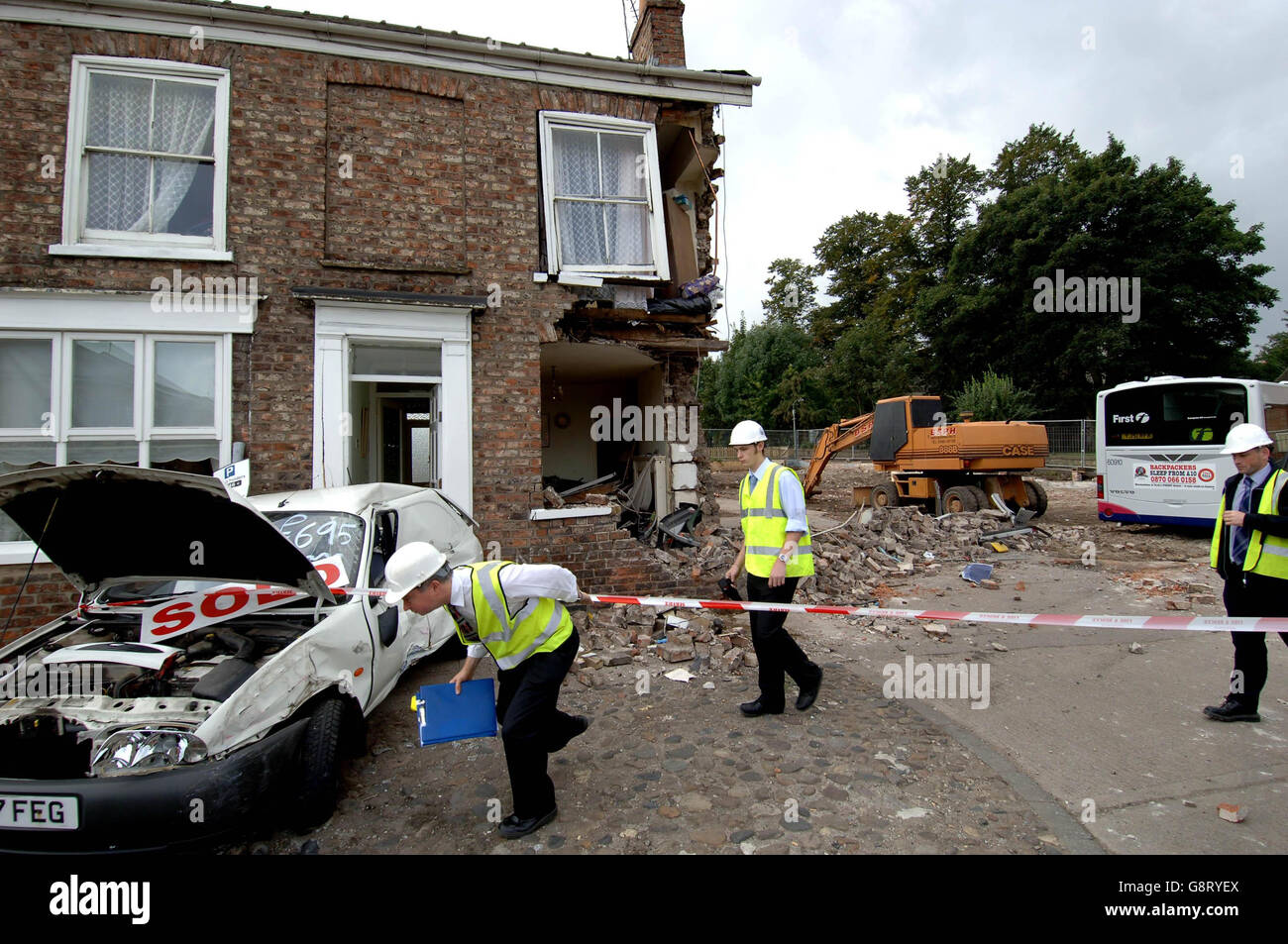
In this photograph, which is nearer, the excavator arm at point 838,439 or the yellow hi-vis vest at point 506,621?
the yellow hi-vis vest at point 506,621

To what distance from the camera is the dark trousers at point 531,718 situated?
10.2 ft

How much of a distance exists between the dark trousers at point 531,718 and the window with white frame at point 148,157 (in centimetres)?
602

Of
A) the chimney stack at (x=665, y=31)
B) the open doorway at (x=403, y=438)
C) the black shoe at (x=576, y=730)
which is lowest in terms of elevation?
the black shoe at (x=576, y=730)

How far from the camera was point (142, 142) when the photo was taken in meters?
6.83

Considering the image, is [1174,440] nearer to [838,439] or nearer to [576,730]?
[838,439]

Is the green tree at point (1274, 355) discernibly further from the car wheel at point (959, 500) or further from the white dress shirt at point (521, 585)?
the white dress shirt at point (521, 585)

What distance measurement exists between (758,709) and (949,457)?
10.4 meters

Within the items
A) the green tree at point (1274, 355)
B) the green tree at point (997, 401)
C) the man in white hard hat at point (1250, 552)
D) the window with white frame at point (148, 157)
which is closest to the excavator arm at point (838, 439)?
the man in white hard hat at point (1250, 552)

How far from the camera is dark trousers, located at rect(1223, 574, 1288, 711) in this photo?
3.98 m

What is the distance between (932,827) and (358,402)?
773cm

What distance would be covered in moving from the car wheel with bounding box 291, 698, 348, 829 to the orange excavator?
12.4 m

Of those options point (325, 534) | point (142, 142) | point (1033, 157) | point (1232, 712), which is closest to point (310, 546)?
point (325, 534)

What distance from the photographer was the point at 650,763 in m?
3.92
